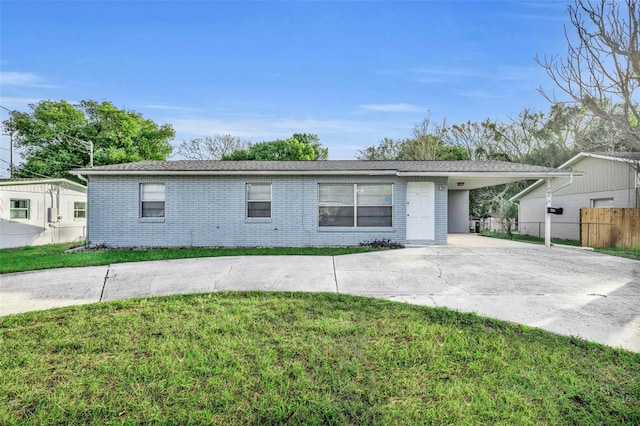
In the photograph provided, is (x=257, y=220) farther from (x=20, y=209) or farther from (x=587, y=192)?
(x=587, y=192)

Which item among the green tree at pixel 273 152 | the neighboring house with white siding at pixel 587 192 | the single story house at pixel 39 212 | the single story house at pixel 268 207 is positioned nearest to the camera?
the single story house at pixel 268 207

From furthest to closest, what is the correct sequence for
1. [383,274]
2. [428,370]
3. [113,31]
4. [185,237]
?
[113,31] < [185,237] < [383,274] < [428,370]

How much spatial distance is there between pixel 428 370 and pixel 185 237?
34.1 feet

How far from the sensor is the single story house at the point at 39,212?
13.4 metres

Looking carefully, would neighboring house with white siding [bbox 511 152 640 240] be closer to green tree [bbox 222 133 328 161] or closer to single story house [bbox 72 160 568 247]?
single story house [bbox 72 160 568 247]

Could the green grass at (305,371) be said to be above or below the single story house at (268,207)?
below

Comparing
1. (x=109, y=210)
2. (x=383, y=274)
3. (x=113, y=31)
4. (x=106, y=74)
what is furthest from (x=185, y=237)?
(x=106, y=74)

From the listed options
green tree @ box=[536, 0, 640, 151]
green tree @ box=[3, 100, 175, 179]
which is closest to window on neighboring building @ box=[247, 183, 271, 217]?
green tree @ box=[536, 0, 640, 151]

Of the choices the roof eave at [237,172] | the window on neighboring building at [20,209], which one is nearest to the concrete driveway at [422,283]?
the roof eave at [237,172]

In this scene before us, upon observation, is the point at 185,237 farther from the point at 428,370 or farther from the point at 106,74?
the point at 106,74

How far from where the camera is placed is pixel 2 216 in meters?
13.2

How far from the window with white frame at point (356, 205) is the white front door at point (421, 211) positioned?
2.40ft

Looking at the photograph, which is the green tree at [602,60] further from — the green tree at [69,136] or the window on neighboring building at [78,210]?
the green tree at [69,136]

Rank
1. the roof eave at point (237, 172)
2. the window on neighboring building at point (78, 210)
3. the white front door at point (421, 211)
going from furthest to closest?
the window on neighboring building at point (78, 210)
the white front door at point (421, 211)
the roof eave at point (237, 172)
